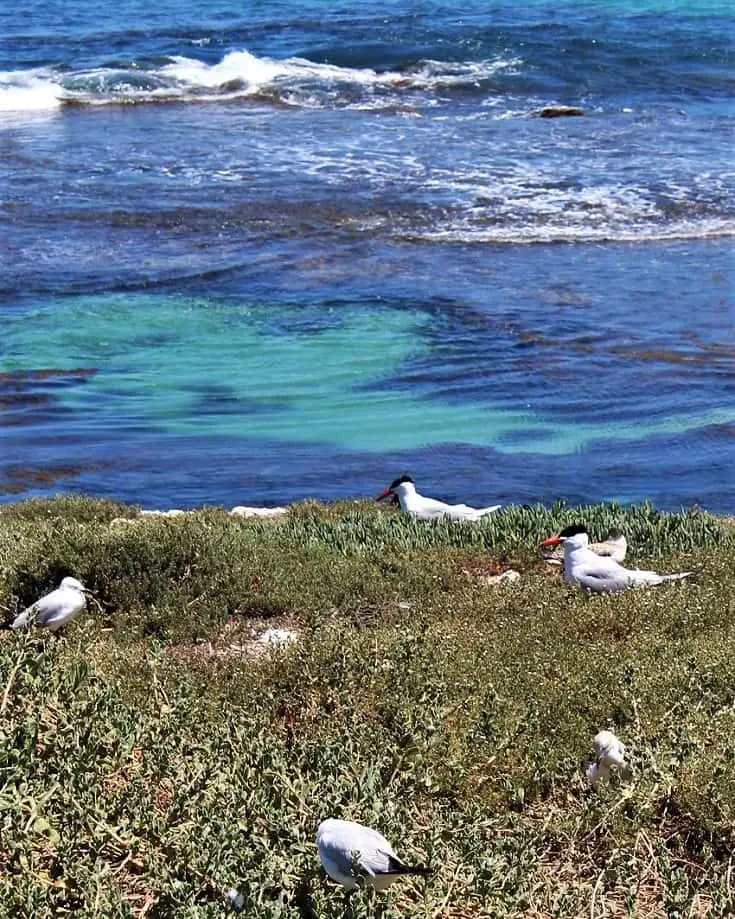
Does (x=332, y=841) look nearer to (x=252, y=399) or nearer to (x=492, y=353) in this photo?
(x=252, y=399)

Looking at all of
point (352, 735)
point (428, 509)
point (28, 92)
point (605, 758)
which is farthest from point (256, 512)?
point (28, 92)

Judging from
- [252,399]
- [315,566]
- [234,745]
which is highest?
[234,745]

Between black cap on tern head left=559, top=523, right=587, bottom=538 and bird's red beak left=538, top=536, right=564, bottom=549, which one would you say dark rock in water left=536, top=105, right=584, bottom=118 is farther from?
black cap on tern head left=559, top=523, right=587, bottom=538

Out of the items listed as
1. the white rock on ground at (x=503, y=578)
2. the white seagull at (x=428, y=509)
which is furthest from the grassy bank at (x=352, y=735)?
the white seagull at (x=428, y=509)

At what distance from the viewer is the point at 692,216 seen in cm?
2116

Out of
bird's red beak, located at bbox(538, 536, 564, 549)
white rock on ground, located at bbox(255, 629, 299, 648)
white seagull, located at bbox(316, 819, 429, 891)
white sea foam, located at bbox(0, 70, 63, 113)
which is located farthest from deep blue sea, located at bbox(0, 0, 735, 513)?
white seagull, located at bbox(316, 819, 429, 891)

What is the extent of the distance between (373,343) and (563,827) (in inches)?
417

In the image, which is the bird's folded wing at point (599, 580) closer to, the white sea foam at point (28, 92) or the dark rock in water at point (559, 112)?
the dark rock in water at point (559, 112)

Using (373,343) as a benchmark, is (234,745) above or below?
above

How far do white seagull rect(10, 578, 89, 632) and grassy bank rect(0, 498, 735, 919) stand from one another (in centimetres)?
17

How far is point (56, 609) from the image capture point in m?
7.04

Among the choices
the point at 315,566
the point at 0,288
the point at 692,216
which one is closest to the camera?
the point at 315,566

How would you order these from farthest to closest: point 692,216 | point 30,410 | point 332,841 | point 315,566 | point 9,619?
point 692,216 < point 30,410 < point 315,566 < point 9,619 < point 332,841

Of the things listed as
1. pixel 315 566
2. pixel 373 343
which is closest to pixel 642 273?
pixel 373 343
